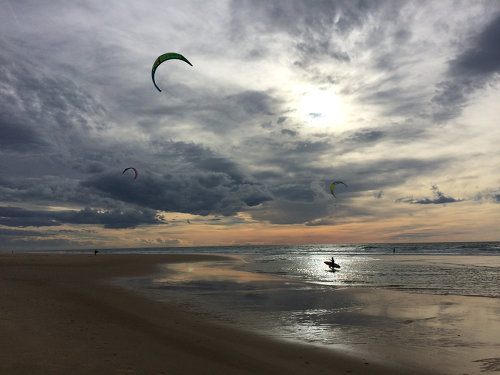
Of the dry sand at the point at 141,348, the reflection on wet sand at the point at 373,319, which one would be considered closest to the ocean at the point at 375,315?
the reflection on wet sand at the point at 373,319

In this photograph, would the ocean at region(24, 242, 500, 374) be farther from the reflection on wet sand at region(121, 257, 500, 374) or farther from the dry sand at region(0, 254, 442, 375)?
the dry sand at region(0, 254, 442, 375)

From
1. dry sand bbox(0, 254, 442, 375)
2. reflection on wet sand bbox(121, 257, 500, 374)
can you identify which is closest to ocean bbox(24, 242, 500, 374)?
reflection on wet sand bbox(121, 257, 500, 374)

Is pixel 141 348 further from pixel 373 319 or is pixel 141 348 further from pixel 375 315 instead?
pixel 375 315

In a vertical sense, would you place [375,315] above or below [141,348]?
below

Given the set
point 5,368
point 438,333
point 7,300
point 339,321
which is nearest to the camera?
point 5,368

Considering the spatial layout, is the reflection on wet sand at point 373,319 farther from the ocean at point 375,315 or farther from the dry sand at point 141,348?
the dry sand at point 141,348

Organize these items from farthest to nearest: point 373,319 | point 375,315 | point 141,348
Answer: point 375,315
point 373,319
point 141,348

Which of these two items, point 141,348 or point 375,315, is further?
point 375,315

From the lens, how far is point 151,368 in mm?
6988

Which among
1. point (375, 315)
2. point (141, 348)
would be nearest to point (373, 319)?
point (375, 315)

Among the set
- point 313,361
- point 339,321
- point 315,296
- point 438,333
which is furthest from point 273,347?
point 315,296

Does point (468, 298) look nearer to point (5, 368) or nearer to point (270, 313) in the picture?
point (270, 313)

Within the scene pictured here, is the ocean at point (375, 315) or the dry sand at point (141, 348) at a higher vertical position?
the dry sand at point (141, 348)

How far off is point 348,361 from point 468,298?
41.4 feet
